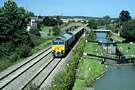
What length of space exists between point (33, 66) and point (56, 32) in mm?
77790

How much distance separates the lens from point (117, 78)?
158 feet

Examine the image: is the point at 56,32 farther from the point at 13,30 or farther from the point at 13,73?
the point at 13,73

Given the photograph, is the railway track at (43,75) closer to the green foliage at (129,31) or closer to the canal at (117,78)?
the canal at (117,78)

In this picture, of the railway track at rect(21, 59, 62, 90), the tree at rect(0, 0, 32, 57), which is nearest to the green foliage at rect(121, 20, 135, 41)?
the tree at rect(0, 0, 32, 57)

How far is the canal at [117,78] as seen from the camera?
40469 millimetres

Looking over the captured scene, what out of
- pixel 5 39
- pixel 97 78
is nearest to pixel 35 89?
pixel 97 78

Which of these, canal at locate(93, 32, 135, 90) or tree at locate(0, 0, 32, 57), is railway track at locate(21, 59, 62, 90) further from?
tree at locate(0, 0, 32, 57)

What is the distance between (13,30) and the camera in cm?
7156

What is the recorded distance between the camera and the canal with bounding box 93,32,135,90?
40.5 metres

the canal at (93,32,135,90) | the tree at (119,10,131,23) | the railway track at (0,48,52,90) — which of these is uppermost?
the railway track at (0,48,52,90)

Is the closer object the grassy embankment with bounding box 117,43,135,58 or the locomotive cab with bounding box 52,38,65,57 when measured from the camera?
the locomotive cab with bounding box 52,38,65,57

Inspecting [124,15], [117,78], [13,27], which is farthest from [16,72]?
[124,15]

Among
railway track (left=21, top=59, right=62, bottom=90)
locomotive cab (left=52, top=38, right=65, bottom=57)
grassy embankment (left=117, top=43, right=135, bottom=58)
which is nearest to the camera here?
railway track (left=21, top=59, right=62, bottom=90)

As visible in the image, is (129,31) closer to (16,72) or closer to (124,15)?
(124,15)
